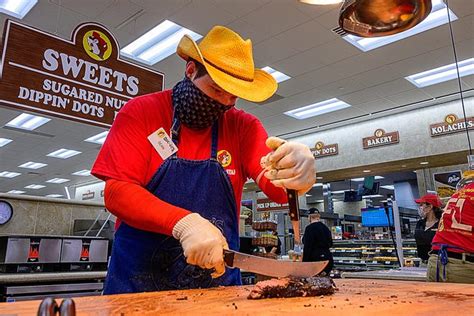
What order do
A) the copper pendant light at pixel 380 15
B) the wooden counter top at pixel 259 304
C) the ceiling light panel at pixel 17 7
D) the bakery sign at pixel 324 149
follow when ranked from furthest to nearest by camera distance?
the bakery sign at pixel 324 149
the ceiling light panel at pixel 17 7
the copper pendant light at pixel 380 15
the wooden counter top at pixel 259 304

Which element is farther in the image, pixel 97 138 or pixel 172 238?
pixel 97 138

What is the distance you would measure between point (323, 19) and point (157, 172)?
3999 millimetres

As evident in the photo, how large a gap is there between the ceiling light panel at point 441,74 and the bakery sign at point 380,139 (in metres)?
1.54

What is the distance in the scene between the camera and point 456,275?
3314 mm

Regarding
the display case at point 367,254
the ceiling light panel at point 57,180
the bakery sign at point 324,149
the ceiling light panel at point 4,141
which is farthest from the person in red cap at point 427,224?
the ceiling light panel at point 57,180

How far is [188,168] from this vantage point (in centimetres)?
154

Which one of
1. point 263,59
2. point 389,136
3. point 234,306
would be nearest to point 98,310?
point 234,306

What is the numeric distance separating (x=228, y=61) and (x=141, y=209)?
2.20 ft

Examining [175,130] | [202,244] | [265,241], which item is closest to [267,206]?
[265,241]


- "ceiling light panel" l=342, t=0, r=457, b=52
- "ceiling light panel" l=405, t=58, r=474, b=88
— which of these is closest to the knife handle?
"ceiling light panel" l=342, t=0, r=457, b=52

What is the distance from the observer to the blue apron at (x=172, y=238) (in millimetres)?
1434

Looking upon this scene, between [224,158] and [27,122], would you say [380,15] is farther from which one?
[27,122]

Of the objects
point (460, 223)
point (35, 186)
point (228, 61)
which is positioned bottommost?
point (460, 223)

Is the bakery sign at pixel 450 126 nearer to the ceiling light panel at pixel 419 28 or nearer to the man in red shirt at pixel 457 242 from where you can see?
the ceiling light panel at pixel 419 28
